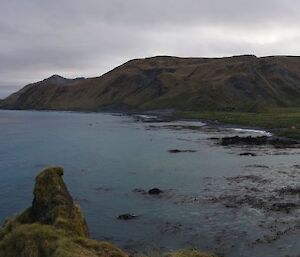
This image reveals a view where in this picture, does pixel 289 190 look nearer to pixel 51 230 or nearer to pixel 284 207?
pixel 284 207

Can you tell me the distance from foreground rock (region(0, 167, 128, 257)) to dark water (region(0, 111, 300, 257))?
29.6ft

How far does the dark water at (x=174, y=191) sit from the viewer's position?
3239 cm

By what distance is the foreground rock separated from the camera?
18.0 metres

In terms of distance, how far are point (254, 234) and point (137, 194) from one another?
16869mm

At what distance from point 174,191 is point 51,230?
2982 cm

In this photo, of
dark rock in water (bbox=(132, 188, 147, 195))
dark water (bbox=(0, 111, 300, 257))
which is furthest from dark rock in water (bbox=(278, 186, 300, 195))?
dark rock in water (bbox=(132, 188, 147, 195))

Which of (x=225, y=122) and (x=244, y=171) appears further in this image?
(x=225, y=122)

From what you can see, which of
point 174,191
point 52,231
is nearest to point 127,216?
point 174,191

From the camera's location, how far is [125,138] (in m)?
111

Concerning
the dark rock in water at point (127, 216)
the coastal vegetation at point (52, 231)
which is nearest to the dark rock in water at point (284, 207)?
the dark rock in water at point (127, 216)

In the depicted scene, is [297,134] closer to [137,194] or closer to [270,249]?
[137,194]

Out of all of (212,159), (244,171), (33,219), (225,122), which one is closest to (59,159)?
(212,159)

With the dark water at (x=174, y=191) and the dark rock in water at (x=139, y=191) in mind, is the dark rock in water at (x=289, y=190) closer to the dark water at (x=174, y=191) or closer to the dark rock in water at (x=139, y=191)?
the dark water at (x=174, y=191)

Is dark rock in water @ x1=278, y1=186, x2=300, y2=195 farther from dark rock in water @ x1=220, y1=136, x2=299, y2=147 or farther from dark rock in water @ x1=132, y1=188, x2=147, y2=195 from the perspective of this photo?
dark rock in water @ x1=220, y1=136, x2=299, y2=147
